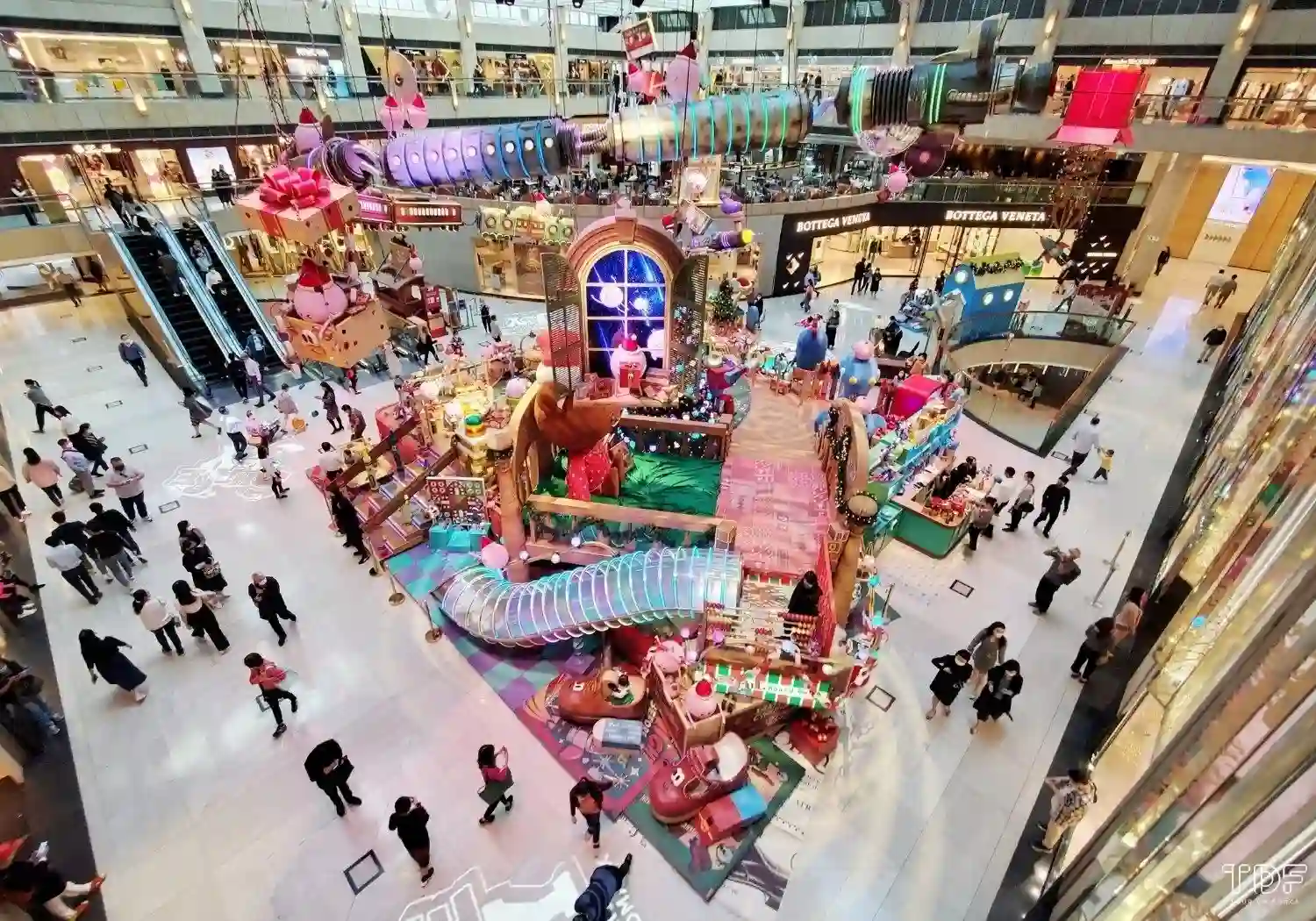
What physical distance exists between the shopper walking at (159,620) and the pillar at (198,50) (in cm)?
2004

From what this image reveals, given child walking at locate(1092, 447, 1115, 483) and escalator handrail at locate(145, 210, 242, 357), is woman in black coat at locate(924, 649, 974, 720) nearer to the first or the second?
child walking at locate(1092, 447, 1115, 483)

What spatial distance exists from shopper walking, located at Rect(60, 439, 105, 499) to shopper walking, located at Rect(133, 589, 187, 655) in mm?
4415

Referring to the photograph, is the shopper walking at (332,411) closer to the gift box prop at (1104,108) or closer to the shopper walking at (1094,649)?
the shopper walking at (1094,649)

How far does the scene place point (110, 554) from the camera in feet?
29.9

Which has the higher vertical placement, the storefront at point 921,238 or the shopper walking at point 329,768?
the storefront at point 921,238

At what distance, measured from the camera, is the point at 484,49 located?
28891mm

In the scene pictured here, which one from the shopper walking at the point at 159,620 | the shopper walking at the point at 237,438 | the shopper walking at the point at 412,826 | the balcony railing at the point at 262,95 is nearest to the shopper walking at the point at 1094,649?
the shopper walking at the point at 412,826

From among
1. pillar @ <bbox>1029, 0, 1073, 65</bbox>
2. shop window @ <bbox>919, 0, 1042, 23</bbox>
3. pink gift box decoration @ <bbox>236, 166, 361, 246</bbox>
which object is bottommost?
pink gift box decoration @ <bbox>236, 166, 361, 246</bbox>

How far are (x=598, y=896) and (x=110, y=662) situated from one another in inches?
259

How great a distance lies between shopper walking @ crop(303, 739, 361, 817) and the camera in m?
6.17

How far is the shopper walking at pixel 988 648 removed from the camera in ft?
25.0

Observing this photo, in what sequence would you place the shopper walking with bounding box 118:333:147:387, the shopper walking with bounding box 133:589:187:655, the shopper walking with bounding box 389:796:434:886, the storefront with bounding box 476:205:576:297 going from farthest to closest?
the storefront with bounding box 476:205:576:297
the shopper walking with bounding box 118:333:147:387
the shopper walking with bounding box 133:589:187:655
the shopper walking with bounding box 389:796:434:886

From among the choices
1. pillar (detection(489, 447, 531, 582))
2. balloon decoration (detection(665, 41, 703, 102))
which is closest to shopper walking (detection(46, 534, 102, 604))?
pillar (detection(489, 447, 531, 582))

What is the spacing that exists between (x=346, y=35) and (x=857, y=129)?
26413mm
